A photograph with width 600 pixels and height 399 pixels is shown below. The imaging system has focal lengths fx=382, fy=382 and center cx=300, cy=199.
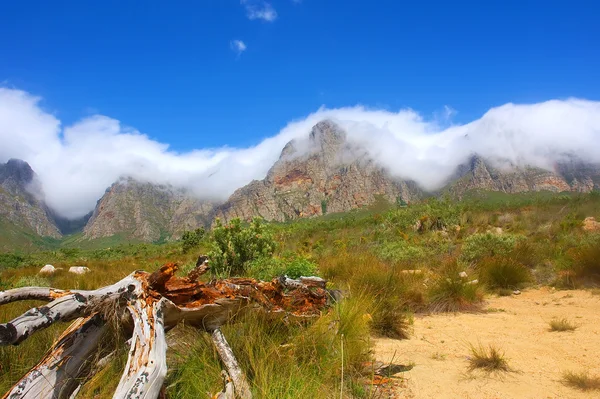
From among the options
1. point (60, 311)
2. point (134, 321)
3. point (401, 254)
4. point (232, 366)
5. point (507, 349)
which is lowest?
point (507, 349)

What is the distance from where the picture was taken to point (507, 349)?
5.30 meters

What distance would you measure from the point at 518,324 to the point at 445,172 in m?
195

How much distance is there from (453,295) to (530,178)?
157m

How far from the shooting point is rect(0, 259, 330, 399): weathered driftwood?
2.53 metres

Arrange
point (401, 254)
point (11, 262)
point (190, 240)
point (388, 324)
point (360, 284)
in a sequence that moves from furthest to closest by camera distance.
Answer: point (190, 240)
point (11, 262)
point (401, 254)
point (360, 284)
point (388, 324)

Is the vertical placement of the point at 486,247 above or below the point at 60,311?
below

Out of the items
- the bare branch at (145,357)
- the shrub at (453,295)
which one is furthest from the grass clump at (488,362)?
the bare branch at (145,357)

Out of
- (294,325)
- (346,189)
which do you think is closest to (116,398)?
(294,325)

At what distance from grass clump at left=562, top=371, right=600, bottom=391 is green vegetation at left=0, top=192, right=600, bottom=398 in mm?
618

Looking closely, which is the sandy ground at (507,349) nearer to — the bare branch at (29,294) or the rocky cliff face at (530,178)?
the bare branch at (29,294)

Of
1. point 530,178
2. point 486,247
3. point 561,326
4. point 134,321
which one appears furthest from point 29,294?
point 530,178

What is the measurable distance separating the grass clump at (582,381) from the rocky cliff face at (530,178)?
12724 cm

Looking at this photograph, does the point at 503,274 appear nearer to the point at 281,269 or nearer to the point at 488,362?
the point at 488,362

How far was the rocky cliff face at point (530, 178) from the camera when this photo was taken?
127500 mm
